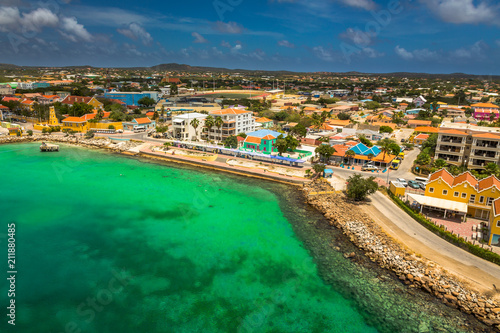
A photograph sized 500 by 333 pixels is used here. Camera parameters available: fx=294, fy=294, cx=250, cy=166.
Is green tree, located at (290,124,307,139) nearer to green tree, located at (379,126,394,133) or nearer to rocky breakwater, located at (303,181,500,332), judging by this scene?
green tree, located at (379,126,394,133)

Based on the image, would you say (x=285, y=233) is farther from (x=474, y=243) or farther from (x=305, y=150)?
(x=305, y=150)

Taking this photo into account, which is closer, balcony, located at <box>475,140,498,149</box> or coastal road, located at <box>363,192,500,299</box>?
coastal road, located at <box>363,192,500,299</box>

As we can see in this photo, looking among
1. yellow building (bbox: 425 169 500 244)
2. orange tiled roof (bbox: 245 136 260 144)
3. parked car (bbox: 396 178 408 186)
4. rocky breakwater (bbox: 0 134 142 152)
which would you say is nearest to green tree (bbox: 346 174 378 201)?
yellow building (bbox: 425 169 500 244)

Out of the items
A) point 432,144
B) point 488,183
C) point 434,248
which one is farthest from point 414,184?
point 432,144

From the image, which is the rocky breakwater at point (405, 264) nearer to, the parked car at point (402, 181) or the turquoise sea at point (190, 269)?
the turquoise sea at point (190, 269)

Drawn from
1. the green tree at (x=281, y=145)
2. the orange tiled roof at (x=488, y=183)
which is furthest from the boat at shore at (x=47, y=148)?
the orange tiled roof at (x=488, y=183)

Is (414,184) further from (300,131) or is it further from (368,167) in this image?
(300,131)

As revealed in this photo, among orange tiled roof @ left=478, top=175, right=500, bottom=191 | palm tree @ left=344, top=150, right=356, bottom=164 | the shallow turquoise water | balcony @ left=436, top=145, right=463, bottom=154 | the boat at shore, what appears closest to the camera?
the shallow turquoise water
